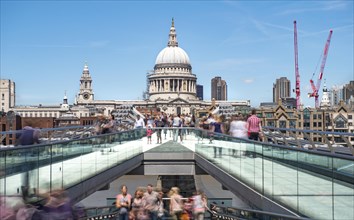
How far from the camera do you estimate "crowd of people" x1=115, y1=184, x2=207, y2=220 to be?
8.16 meters

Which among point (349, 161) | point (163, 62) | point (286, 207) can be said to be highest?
point (163, 62)

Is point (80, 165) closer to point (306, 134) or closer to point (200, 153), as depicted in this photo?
point (306, 134)

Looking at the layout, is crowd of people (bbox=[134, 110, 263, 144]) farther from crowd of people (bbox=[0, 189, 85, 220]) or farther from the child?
crowd of people (bbox=[0, 189, 85, 220])

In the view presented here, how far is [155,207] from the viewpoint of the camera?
28.5ft

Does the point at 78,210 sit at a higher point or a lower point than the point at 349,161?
lower

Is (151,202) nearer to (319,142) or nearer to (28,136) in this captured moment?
(28,136)

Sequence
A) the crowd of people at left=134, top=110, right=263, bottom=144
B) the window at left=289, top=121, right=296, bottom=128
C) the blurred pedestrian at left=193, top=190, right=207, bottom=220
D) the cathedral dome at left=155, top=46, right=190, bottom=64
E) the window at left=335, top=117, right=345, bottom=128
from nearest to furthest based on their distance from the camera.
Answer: the blurred pedestrian at left=193, top=190, right=207, bottom=220, the crowd of people at left=134, top=110, right=263, bottom=144, the window at left=289, top=121, right=296, bottom=128, the window at left=335, top=117, right=345, bottom=128, the cathedral dome at left=155, top=46, right=190, bottom=64

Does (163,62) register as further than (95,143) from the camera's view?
Yes

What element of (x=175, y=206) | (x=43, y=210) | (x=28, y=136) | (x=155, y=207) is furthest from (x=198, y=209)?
(x=28, y=136)

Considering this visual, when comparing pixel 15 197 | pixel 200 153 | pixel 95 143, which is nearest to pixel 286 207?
pixel 15 197

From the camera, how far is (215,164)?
18047 mm

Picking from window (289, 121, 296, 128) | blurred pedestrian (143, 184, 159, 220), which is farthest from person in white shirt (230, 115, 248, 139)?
window (289, 121, 296, 128)

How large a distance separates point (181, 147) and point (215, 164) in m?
7.22

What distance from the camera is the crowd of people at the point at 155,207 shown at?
8.16m
